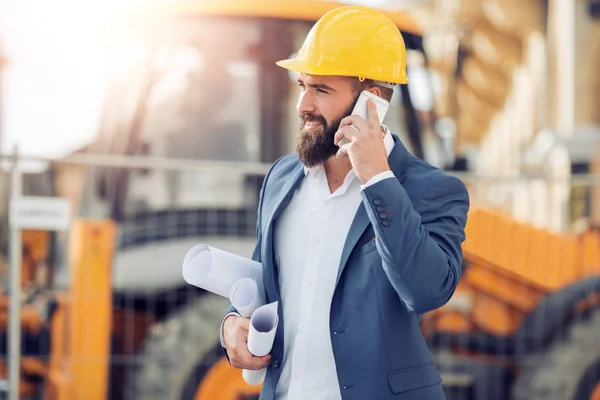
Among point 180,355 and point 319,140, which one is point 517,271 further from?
point 319,140

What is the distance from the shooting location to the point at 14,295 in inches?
217

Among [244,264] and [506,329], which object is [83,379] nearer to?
[506,329]

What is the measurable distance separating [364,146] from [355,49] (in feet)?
0.97

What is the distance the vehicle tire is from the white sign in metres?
0.80

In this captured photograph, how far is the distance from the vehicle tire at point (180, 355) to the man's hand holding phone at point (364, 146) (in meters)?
3.30

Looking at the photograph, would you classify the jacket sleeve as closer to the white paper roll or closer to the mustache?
the mustache

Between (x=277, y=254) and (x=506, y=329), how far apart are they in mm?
3748

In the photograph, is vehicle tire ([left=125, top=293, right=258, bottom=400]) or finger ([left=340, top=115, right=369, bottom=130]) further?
vehicle tire ([left=125, top=293, right=258, bottom=400])

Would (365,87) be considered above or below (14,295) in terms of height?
above

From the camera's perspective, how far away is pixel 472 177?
617 centimetres

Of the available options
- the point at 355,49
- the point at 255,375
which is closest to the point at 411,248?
the point at 355,49

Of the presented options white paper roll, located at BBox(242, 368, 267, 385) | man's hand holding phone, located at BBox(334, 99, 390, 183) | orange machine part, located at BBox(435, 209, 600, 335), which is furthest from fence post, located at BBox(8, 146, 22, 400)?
man's hand holding phone, located at BBox(334, 99, 390, 183)

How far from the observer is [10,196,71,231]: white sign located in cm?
540

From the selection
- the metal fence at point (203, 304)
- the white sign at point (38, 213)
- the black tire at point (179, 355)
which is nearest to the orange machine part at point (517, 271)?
the metal fence at point (203, 304)
